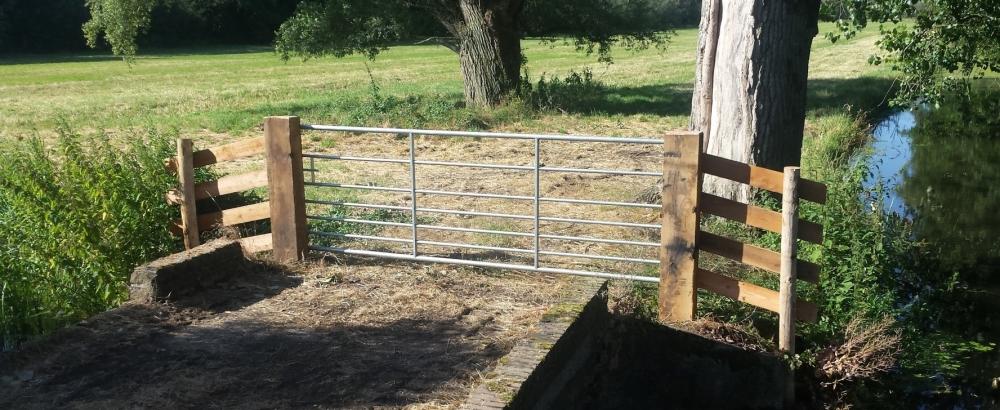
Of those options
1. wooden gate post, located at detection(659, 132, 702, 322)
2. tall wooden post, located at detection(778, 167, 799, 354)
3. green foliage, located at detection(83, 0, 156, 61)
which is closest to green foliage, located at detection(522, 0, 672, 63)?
green foliage, located at detection(83, 0, 156, 61)

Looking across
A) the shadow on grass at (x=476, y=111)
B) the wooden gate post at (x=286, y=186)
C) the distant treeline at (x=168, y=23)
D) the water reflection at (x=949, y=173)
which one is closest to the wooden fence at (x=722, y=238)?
the wooden gate post at (x=286, y=186)

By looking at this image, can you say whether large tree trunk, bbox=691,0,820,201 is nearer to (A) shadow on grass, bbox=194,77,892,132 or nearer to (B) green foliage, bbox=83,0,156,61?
(A) shadow on grass, bbox=194,77,892,132

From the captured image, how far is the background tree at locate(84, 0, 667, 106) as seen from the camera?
21453mm

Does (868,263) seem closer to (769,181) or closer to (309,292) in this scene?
(769,181)

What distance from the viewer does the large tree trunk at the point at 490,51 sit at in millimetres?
21125

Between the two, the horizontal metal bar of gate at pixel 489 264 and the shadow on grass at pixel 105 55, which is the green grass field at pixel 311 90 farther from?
the horizontal metal bar of gate at pixel 489 264

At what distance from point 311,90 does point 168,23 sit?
36.8 meters

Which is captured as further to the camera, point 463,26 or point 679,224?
point 463,26

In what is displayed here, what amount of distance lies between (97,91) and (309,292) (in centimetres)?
2519

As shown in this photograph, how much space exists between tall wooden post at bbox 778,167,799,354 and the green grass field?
10982 millimetres

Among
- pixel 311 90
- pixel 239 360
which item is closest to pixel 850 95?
pixel 311 90

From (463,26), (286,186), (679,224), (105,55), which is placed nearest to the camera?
(679,224)

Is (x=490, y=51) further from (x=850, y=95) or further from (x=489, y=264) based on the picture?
(x=489, y=264)

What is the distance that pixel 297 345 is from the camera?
725 cm
